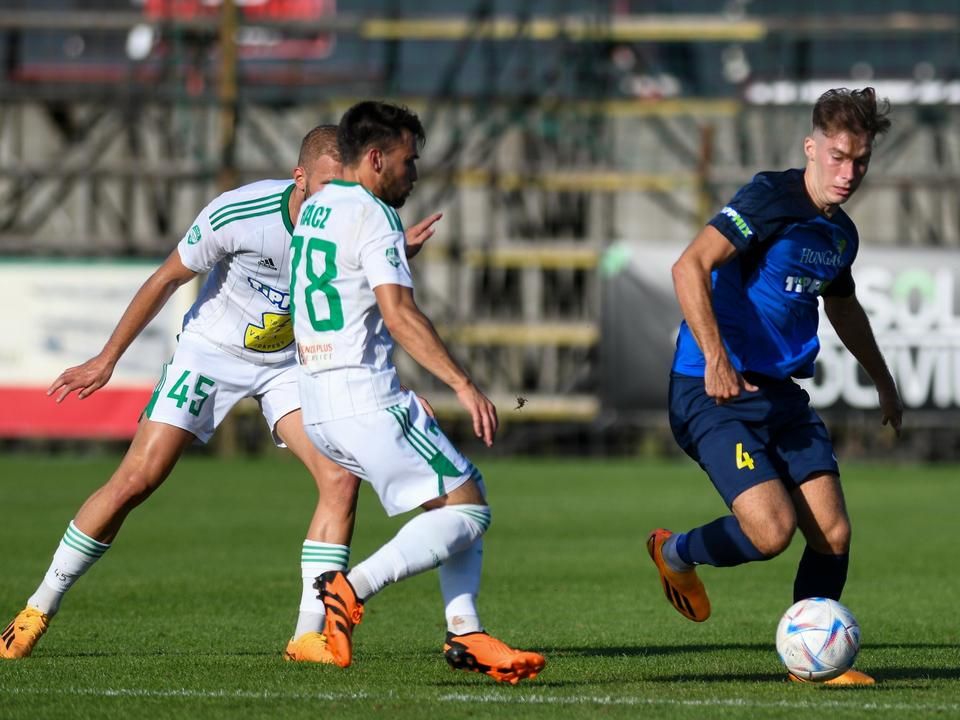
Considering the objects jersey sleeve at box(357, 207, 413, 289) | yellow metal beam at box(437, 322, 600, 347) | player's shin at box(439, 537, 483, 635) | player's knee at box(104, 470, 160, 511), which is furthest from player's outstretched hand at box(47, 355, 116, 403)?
yellow metal beam at box(437, 322, 600, 347)

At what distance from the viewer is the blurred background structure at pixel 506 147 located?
19859 millimetres

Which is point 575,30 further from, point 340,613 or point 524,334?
point 340,613

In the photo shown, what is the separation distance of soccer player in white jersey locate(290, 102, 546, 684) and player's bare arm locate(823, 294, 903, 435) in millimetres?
1859

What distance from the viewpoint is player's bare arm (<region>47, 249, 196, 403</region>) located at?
274 inches

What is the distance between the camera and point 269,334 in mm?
7238

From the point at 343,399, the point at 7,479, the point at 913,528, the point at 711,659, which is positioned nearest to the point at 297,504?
the point at 7,479

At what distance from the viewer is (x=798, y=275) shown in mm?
6605

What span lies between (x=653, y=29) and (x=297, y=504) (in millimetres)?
9259

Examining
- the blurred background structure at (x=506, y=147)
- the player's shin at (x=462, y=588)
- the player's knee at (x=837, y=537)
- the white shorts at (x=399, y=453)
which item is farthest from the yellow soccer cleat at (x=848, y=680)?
the blurred background structure at (x=506, y=147)

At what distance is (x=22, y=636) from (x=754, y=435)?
2927 mm

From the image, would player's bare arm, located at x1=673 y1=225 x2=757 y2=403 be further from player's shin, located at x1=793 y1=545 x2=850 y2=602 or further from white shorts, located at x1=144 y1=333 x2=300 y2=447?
white shorts, located at x1=144 y1=333 x2=300 y2=447

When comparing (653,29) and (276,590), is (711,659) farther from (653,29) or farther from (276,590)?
(653,29)

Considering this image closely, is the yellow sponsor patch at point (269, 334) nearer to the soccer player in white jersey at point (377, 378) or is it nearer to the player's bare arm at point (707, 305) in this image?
the soccer player in white jersey at point (377, 378)

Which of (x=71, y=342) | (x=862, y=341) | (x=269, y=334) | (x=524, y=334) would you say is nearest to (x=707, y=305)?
(x=862, y=341)
